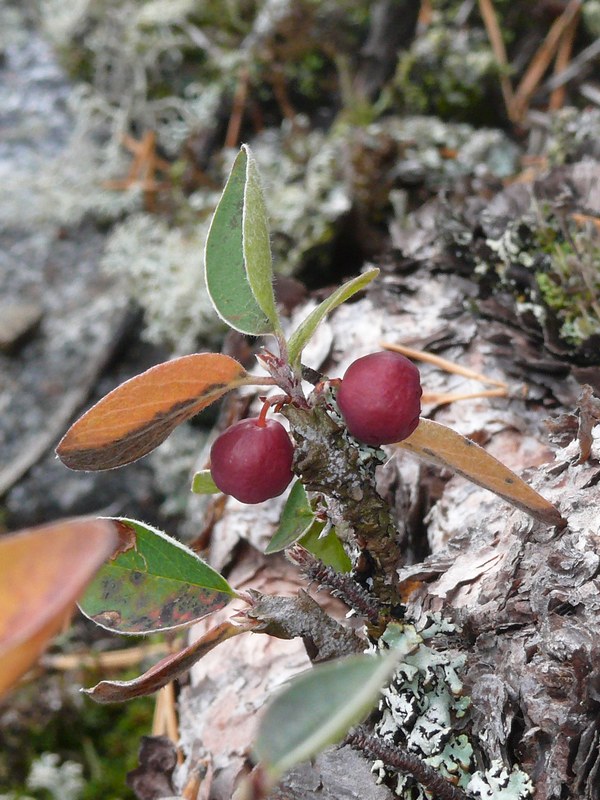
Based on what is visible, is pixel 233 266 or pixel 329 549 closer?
pixel 233 266

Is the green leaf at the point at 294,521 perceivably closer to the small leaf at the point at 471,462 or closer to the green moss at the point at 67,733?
the small leaf at the point at 471,462

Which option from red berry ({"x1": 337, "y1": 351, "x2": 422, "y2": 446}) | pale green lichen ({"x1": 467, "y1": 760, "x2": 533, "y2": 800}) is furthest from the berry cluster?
pale green lichen ({"x1": 467, "y1": 760, "x2": 533, "y2": 800})

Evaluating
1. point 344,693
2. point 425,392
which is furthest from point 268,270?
point 425,392

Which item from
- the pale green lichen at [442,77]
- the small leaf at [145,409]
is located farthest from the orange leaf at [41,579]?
the pale green lichen at [442,77]

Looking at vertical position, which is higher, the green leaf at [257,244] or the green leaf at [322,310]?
the green leaf at [257,244]

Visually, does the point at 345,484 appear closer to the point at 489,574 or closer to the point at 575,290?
the point at 489,574

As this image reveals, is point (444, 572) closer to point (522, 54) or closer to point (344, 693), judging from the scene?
point (344, 693)

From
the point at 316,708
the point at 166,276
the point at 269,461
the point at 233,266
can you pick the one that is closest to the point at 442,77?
the point at 166,276
